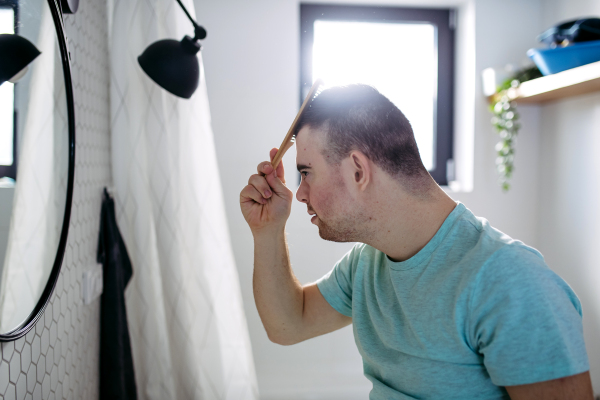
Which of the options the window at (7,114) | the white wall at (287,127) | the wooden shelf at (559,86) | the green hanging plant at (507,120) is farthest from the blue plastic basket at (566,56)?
the window at (7,114)

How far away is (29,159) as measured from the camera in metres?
0.76

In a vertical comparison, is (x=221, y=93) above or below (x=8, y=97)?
above

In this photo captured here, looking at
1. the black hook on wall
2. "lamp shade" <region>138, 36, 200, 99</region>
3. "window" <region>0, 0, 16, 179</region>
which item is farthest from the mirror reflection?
"lamp shade" <region>138, 36, 200, 99</region>

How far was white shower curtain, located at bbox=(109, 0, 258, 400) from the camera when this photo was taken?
1.25 meters

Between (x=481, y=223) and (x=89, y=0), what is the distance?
111 cm

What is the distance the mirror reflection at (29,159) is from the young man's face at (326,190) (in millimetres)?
477

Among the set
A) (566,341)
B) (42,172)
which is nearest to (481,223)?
(566,341)

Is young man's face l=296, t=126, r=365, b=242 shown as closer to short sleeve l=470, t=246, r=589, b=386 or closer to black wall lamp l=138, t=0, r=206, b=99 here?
short sleeve l=470, t=246, r=589, b=386

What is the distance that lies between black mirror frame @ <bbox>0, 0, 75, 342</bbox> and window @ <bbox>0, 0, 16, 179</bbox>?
16 cm

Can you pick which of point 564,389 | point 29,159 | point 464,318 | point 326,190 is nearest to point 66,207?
point 29,159

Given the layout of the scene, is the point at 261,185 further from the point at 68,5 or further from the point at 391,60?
the point at 391,60

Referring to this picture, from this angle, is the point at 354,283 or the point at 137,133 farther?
the point at 137,133

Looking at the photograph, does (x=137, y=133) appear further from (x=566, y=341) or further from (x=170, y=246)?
(x=566, y=341)

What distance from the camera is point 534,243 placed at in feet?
6.28
